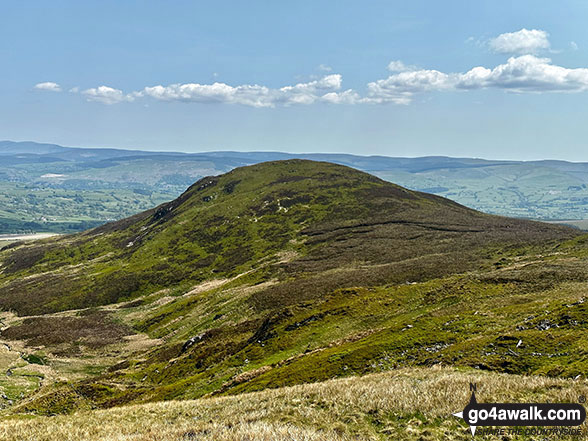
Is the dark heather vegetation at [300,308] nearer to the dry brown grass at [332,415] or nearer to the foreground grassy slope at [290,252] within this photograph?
the foreground grassy slope at [290,252]

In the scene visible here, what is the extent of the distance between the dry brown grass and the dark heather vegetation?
5.65 metres

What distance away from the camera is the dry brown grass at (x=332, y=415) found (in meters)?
16.5

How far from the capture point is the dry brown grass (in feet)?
54.0

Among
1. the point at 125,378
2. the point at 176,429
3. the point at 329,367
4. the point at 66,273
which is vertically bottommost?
the point at 66,273

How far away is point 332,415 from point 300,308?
4271 cm

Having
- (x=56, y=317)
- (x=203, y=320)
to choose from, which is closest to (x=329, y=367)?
(x=203, y=320)

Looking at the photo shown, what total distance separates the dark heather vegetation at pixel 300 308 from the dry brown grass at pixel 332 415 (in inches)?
222

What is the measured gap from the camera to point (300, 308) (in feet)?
203

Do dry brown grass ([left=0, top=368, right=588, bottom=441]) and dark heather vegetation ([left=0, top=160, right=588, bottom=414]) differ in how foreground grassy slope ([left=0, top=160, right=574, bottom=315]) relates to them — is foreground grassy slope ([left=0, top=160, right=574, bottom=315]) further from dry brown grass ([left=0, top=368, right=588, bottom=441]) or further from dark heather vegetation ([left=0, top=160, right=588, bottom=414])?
dry brown grass ([left=0, top=368, right=588, bottom=441])

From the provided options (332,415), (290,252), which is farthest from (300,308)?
(290,252)

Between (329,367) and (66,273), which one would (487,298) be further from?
(66,273)

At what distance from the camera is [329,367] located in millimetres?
35781

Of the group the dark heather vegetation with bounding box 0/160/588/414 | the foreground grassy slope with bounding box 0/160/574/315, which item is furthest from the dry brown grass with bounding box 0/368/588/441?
the foreground grassy slope with bounding box 0/160/574/315

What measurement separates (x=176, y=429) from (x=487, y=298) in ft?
141
